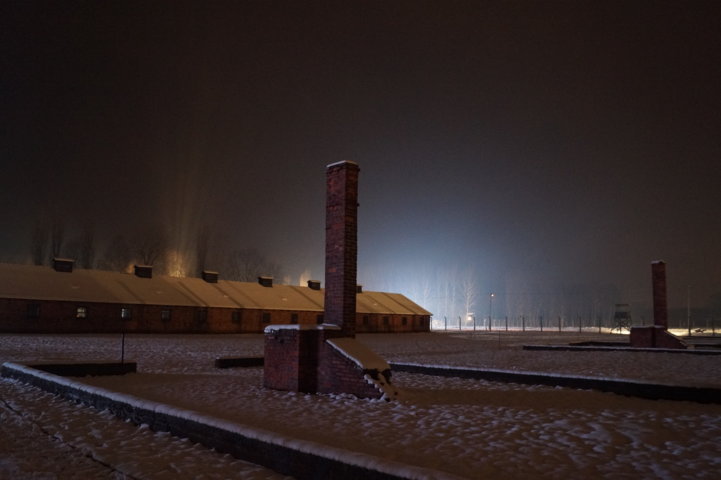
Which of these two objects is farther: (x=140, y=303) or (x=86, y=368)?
(x=140, y=303)

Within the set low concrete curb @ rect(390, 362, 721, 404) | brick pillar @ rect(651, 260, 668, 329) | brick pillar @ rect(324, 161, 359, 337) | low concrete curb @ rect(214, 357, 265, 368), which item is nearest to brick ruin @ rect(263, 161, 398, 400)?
brick pillar @ rect(324, 161, 359, 337)

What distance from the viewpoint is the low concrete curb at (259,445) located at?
14.6 ft

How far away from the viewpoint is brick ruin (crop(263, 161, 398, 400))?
9555 mm

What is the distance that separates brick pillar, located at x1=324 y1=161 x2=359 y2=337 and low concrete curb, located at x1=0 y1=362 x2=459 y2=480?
4163mm

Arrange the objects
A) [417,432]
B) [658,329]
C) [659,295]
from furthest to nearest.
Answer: [659,295], [658,329], [417,432]

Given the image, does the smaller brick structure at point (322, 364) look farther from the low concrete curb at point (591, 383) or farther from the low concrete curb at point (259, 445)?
the low concrete curb at point (591, 383)

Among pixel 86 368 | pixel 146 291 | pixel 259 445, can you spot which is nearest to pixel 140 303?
pixel 146 291

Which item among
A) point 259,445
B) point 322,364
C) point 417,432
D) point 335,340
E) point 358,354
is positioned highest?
point 335,340

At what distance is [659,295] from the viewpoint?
25938mm

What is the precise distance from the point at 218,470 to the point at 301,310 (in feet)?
141

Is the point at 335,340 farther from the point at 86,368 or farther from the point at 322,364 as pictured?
the point at 86,368

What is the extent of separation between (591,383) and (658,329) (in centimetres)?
1593

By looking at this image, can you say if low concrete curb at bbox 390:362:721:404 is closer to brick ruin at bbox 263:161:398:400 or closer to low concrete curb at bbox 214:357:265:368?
brick ruin at bbox 263:161:398:400

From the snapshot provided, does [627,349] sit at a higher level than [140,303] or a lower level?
lower
